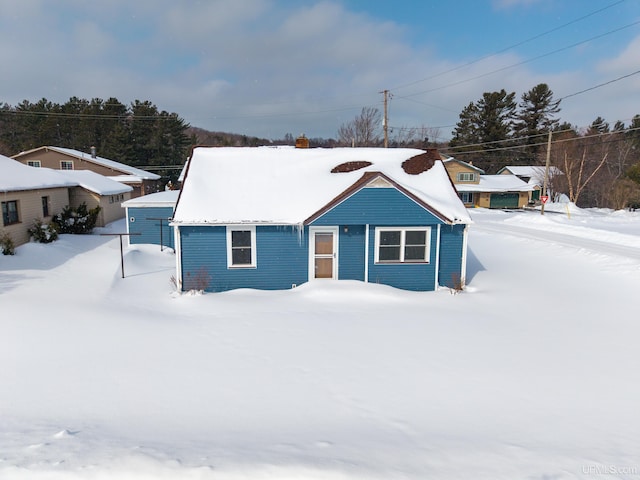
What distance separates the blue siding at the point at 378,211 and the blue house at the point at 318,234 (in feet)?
0.11

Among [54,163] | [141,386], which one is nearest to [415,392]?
[141,386]

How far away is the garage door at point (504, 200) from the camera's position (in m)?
50.8

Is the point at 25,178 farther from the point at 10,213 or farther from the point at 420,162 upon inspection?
the point at 420,162

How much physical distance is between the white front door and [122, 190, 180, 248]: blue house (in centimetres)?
984

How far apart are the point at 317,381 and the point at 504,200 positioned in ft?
168

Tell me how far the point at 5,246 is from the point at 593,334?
20995 millimetres

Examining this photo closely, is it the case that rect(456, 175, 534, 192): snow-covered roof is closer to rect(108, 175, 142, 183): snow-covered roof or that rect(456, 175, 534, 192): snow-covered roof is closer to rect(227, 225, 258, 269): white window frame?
rect(108, 175, 142, 183): snow-covered roof

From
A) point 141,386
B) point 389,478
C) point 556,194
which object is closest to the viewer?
point 389,478

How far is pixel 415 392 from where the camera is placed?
6641mm

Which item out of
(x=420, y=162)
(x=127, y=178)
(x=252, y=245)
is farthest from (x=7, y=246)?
(x=127, y=178)

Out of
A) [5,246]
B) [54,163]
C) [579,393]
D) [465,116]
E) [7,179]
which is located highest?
[465,116]

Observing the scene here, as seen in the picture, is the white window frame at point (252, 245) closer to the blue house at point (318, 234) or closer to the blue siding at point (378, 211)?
the blue house at point (318, 234)

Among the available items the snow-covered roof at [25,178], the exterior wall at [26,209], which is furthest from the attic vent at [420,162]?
the exterior wall at [26,209]

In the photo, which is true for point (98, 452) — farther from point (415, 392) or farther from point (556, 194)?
point (556, 194)
